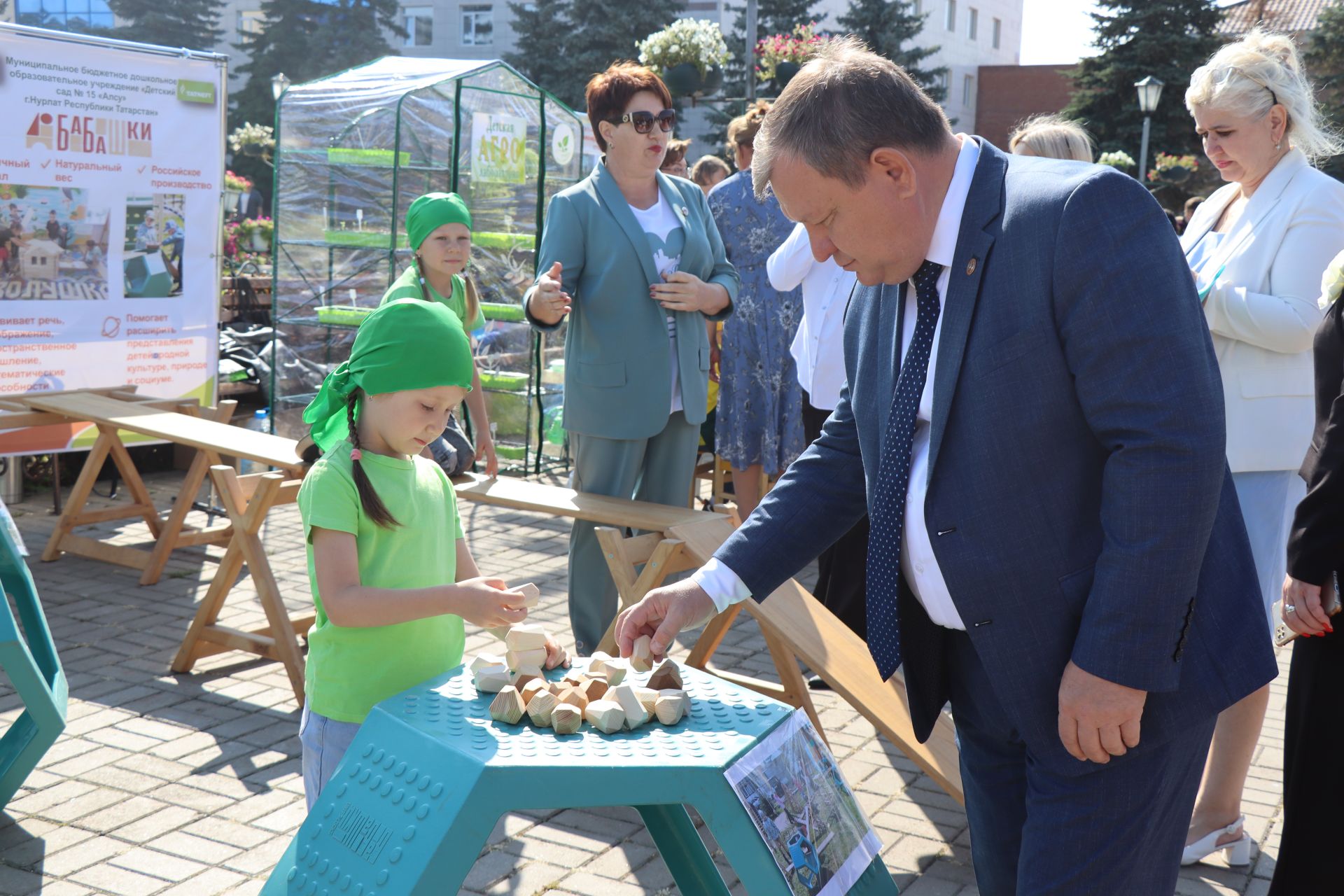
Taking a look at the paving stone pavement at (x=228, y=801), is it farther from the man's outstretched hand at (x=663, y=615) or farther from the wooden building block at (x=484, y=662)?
the wooden building block at (x=484, y=662)

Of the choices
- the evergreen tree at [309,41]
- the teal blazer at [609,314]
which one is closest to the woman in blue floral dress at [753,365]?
the teal blazer at [609,314]

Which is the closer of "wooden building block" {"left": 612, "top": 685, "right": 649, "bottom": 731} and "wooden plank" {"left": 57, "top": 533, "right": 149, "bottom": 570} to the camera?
"wooden building block" {"left": 612, "top": 685, "right": 649, "bottom": 731}

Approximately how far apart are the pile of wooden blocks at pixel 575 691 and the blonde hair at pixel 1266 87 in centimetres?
218

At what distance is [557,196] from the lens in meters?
4.41

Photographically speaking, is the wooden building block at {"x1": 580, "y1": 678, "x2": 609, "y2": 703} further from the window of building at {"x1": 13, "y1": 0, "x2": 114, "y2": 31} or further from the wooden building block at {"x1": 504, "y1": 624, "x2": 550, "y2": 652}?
the window of building at {"x1": 13, "y1": 0, "x2": 114, "y2": 31}

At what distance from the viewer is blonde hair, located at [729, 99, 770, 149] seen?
5.78 m

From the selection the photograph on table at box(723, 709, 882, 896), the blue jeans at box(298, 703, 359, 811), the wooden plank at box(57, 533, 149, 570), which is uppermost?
the photograph on table at box(723, 709, 882, 896)

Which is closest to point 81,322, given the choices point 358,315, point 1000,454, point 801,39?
point 358,315

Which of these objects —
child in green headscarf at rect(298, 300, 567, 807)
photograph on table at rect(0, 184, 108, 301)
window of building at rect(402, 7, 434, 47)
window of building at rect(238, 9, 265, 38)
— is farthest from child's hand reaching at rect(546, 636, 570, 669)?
window of building at rect(238, 9, 265, 38)

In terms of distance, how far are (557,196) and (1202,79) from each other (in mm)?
2175

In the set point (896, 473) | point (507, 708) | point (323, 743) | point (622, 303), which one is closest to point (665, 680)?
point (507, 708)

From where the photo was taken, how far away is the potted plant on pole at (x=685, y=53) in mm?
10031

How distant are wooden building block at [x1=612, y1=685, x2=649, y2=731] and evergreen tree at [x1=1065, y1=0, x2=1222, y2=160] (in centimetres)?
3179

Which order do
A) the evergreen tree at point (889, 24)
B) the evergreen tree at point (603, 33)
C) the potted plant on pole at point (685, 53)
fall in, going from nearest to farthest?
the potted plant on pole at point (685, 53), the evergreen tree at point (603, 33), the evergreen tree at point (889, 24)
